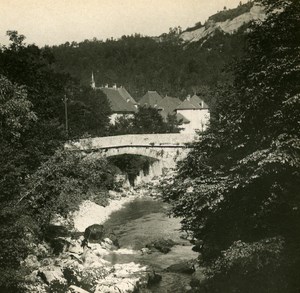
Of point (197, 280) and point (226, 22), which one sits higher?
point (226, 22)

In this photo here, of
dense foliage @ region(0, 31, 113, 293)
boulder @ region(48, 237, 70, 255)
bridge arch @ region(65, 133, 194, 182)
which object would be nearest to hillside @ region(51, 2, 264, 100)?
bridge arch @ region(65, 133, 194, 182)

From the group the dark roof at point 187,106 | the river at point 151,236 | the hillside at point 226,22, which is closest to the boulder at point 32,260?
the river at point 151,236

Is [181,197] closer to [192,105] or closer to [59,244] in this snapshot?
[59,244]

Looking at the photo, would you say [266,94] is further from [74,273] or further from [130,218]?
[130,218]

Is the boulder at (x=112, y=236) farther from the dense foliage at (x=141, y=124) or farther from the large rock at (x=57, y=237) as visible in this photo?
the dense foliage at (x=141, y=124)

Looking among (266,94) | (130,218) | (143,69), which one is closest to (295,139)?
(266,94)

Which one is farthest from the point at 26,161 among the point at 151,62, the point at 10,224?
the point at 151,62
